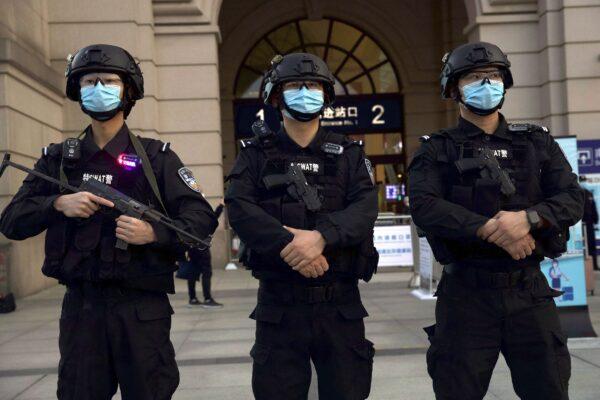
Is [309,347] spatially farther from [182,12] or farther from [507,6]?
[507,6]

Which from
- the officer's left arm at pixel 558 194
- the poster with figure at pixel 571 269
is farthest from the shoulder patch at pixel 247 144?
the poster with figure at pixel 571 269

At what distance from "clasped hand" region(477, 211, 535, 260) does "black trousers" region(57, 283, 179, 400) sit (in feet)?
5.34

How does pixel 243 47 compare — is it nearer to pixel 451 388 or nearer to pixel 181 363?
pixel 181 363

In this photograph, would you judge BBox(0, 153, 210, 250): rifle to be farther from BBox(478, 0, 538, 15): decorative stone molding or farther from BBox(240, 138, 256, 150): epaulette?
BBox(478, 0, 538, 15): decorative stone molding

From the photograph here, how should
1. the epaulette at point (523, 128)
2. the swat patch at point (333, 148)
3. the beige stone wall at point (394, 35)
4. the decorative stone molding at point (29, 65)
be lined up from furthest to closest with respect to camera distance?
the beige stone wall at point (394, 35) → the decorative stone molding at point (29, 65) → the epaulette at point (523, 128) → the swat patch at point (333, 148)

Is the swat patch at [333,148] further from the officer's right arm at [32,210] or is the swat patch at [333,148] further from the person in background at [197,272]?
the person in background at [197,272]

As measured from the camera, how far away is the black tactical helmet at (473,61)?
3580 mm

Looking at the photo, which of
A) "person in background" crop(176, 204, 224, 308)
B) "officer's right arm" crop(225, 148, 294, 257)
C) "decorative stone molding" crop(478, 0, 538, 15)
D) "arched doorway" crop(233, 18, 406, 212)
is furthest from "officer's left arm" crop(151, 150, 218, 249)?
"arched doorway" crop(233, 18, 406, 212)

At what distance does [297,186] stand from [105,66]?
3.68ft

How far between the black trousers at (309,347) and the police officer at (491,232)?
17.7 inches

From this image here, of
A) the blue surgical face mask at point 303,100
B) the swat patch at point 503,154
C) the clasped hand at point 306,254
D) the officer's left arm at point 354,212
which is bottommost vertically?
the clasped hand at point 306,254

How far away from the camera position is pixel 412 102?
2050 centimetres

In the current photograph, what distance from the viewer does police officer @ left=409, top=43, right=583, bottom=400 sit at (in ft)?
10.8

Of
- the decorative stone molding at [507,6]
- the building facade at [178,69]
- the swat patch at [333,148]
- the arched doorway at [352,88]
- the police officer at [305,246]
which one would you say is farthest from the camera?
the arched doorway at [352,88]
